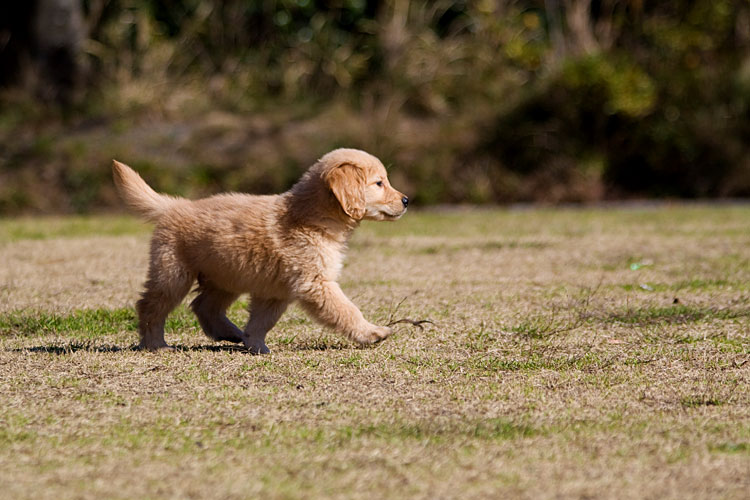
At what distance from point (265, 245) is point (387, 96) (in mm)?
10528

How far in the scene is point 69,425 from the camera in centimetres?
367

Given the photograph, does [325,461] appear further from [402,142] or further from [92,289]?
[402,142]

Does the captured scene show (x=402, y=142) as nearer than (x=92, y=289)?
No

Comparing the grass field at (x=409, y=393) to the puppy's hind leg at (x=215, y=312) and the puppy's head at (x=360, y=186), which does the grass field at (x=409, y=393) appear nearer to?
the puppy's hind leg at (x=215, y=312)

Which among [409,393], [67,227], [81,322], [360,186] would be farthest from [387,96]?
[409,393]

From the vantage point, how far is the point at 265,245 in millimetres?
4840

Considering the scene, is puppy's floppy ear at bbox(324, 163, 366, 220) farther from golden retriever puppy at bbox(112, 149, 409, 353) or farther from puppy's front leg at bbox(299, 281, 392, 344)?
puppy's front leg at bbox(299, 281, 392, 344)

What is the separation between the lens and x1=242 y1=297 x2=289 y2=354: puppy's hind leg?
4.98m

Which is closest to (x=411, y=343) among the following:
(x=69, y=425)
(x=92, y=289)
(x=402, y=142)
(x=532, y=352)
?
(x=532, y=352)

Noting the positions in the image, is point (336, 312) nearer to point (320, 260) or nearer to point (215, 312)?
point (320, 260)

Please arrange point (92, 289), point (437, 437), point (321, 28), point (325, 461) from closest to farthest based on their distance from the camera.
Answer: point (325, 461)
point (437, 437)
point (92, 289)
point (321, 28)

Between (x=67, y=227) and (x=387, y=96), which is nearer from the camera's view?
(x=67, y=227)

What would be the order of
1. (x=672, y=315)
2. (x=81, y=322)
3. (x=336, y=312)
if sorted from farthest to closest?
(x=672, y=315) < (x=81, y=322) < (x=336, y=312)

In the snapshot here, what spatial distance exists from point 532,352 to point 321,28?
1237 centimetres
